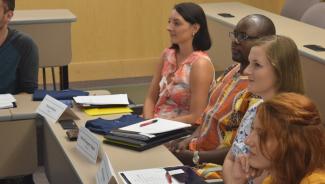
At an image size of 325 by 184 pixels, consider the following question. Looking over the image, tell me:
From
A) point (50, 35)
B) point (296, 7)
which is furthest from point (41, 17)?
point (296, 7)

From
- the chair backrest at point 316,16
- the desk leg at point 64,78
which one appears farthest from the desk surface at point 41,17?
the chair backrest at point 316,16

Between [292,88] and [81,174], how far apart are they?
0.86 meters

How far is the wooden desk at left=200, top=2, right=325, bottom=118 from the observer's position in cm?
317

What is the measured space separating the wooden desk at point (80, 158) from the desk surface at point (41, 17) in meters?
1.81

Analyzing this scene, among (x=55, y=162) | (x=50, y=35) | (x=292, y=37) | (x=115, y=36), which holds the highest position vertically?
(x=292, y=37)

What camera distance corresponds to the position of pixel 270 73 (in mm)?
2172

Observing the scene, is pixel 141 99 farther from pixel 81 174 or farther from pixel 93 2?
pixel 81 174

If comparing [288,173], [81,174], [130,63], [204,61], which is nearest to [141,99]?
[130,63]

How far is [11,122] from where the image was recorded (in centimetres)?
279

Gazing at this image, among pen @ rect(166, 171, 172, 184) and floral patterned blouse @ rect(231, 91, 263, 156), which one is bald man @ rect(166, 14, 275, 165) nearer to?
floral patterned blouse @ rect(231, 91, 263, 156)

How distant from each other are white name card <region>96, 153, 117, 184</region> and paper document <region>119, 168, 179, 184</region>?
101 mm

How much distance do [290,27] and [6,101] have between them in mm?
2206

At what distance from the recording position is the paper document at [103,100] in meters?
2.86

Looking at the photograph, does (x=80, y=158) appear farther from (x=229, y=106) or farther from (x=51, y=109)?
(x=229, y=106)
